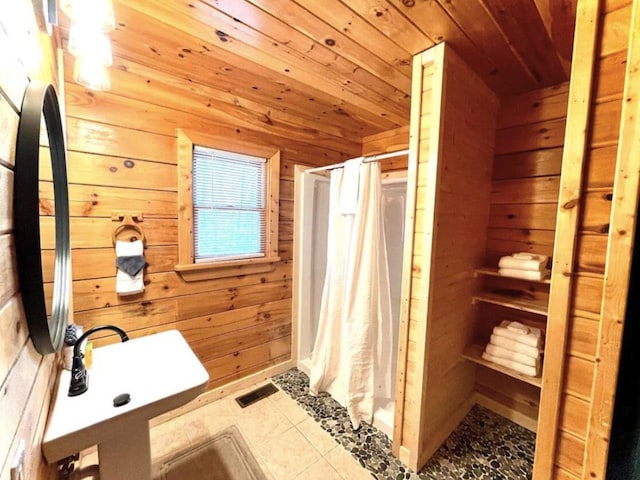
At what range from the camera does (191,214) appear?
188 cm

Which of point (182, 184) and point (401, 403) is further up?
point (182, 184)

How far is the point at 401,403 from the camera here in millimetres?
1604

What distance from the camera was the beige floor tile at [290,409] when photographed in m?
1.96

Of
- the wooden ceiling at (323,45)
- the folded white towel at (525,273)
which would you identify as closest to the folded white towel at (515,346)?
the folded white towel at (525,273)

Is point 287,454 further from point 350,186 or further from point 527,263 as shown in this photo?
point 527,263

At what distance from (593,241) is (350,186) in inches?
54.4

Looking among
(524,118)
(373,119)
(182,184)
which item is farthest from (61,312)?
(524,118)

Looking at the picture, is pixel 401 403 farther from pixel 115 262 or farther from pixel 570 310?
pixel 115 262

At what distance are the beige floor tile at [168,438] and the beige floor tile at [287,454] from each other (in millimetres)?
497

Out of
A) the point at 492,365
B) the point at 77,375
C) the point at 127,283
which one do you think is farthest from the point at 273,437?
the point at 492,365

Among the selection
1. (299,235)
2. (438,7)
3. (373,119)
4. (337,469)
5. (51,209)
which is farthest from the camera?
(299,235)

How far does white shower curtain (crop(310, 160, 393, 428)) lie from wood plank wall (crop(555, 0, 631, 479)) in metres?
1.17

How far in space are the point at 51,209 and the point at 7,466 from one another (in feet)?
2.67

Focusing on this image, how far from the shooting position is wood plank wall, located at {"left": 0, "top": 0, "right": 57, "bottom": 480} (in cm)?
53
